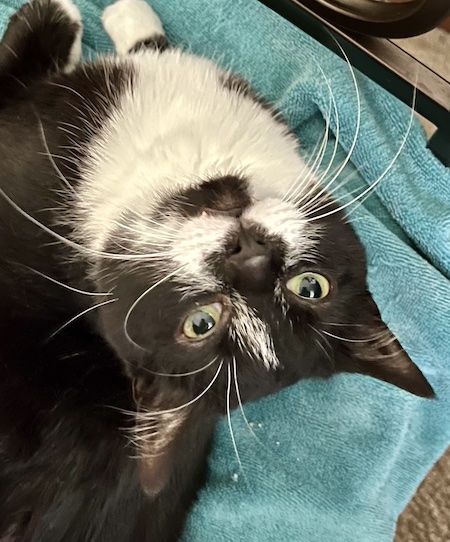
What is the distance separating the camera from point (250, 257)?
2.87ft

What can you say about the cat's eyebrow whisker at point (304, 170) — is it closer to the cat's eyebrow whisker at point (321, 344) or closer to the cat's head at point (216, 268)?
the cat's head at point (216, 268)

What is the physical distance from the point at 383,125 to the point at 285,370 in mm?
503

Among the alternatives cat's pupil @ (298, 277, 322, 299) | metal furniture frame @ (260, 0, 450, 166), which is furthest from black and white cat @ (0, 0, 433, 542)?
metal furniture frame @ (260, 0, 450, 166)

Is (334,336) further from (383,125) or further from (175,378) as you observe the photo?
(383,125)

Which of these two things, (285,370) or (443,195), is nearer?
(285,370)

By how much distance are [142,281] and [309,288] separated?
0.23 metres

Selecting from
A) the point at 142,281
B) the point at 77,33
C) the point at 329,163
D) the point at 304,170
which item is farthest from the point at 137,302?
the point at 77,33

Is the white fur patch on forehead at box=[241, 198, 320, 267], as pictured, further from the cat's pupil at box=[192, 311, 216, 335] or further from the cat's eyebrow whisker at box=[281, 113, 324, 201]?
the cat's pupil at box=[192, 311, 216, 335]

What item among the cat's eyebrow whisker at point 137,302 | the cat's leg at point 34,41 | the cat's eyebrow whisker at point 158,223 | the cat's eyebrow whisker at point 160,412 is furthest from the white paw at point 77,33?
the cat's eyebrow whisker at point 160,412

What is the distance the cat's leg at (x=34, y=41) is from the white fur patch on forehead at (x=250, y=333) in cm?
58

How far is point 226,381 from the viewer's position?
3.32 feet

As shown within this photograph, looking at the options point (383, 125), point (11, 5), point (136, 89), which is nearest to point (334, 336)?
point (383, 125)

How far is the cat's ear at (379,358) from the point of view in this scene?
982mm

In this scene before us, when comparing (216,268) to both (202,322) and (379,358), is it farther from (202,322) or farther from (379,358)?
(379,358)
